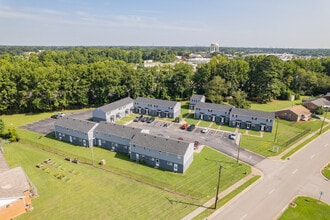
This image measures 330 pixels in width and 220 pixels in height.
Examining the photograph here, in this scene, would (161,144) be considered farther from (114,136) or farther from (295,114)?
(295,114)

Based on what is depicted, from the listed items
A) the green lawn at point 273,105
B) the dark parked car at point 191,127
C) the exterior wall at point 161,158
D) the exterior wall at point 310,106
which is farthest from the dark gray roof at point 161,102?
the exterior wall at point 310,106

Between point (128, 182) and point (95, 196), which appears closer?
point (95, 196)

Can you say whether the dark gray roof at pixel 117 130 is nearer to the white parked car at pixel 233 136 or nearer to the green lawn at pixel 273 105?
the white parked car at pixel 233 136

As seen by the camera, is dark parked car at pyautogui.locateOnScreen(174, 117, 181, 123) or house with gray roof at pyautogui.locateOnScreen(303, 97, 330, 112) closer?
dark parked car at pyautogui.locateOnScreen(174, 117, 181, 123)

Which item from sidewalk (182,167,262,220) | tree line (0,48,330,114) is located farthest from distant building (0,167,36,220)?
tree line (0,48,330,114)

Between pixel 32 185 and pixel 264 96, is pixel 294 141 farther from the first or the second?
pixel 32 185

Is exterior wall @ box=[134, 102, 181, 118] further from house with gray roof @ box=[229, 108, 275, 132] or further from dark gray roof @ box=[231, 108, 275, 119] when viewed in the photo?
dark gray roof @ box=[231, 108, 275, 119]

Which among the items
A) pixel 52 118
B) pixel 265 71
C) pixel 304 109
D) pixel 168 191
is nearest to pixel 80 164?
pixel 168 191
